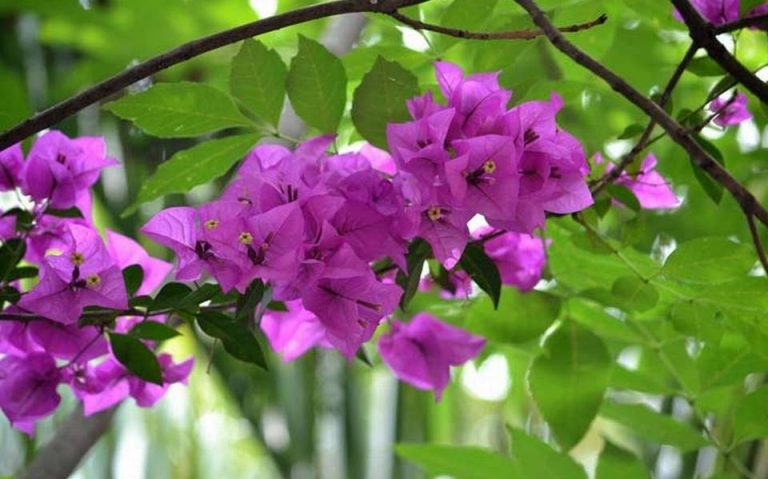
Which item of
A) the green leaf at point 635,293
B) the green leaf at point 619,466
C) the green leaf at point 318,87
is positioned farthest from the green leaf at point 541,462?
the green leaf at point 318,87

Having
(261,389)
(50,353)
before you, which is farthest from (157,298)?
(261,389)

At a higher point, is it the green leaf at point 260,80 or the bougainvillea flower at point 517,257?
the green leaf at point 260,80

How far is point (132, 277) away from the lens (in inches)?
18.6

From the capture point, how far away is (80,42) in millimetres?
942

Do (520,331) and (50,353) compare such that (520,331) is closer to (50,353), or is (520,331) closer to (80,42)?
(50,353)

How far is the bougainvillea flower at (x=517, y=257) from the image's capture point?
554 mm

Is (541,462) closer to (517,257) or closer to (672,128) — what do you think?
(517,257)

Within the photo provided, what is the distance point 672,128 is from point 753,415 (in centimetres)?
24

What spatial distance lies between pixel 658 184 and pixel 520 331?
11 centimetres

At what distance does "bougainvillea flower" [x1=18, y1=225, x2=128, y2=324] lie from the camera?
42 centimetres

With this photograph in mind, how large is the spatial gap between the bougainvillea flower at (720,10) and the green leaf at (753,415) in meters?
0.19

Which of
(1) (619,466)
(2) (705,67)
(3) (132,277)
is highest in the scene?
(2) (705,67)

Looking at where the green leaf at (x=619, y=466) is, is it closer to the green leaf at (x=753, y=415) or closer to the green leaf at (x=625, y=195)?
the green leaf at (x=753, y=415)

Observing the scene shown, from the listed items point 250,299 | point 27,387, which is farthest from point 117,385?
point 250,299
